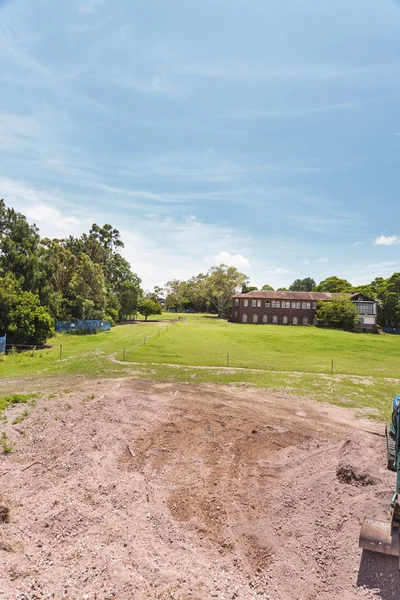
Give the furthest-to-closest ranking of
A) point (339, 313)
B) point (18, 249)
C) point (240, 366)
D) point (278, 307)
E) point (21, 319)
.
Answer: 1. point (278, 307)
2. point (339, 313)
3. point (18, 249)
4. point (21, 319)
5. point (240, 366)

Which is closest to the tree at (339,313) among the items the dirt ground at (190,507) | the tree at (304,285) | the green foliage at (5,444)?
the dirt ground at (190,507)

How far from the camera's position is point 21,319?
29.3 m

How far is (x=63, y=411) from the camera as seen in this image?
13914 millimetres

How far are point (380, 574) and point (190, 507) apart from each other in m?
4.15

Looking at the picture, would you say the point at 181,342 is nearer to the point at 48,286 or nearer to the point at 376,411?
the point at 48,286

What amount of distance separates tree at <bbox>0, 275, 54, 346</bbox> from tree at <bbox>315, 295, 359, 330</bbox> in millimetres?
57619

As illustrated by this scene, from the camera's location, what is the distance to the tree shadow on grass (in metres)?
5.68

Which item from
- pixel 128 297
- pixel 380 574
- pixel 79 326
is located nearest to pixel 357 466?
pixel 380 574

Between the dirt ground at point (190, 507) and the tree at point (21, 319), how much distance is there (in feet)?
59.2

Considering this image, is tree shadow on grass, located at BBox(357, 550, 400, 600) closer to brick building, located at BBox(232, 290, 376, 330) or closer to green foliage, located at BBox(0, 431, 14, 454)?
green foliage, located at BBox(0, 431, 14, 454)

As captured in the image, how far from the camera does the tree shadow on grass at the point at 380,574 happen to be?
5.68 meters

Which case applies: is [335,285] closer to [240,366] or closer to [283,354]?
[283,354]

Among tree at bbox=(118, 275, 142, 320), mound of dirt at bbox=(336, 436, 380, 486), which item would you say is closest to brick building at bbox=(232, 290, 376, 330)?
tree at bbox=(118, 275, 142, 320)

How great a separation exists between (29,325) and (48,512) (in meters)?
25.7
